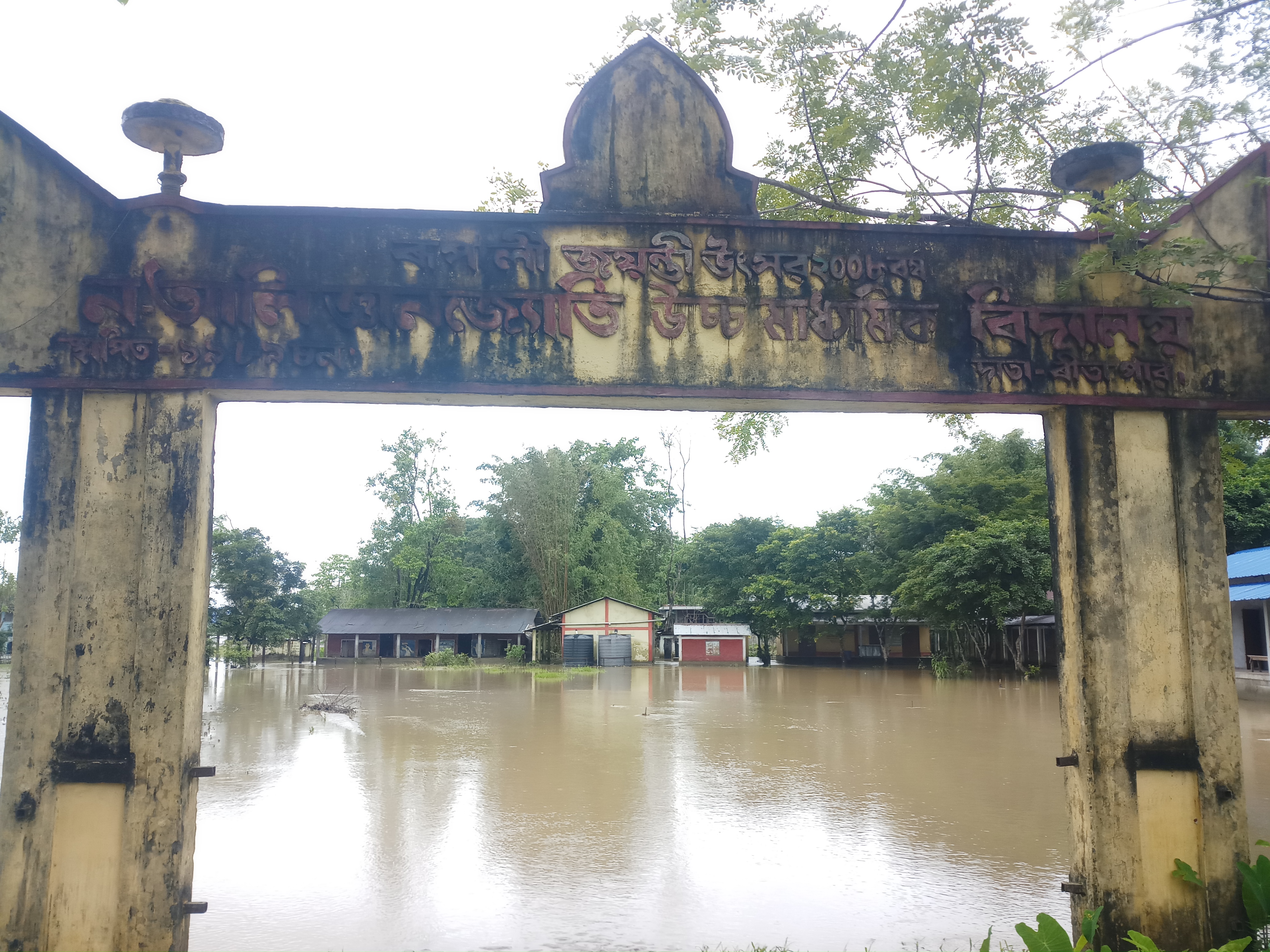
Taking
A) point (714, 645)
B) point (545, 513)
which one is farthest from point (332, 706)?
point (545, 513)

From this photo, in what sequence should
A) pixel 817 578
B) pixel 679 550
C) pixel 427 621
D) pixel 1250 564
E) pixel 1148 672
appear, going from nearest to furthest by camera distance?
pixel 1148 672, pixel 1250 564, pixel 817 578, pixel 427 621, pixel 679 550

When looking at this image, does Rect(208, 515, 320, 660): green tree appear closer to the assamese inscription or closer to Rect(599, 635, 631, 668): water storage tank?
Rect(599, 635, 631, 668): water storage tank

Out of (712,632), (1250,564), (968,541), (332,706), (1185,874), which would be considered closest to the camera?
(1185,874)

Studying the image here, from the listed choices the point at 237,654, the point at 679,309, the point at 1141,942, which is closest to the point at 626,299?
the point at 679,309

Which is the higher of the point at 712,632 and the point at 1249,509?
the point at 1249,509

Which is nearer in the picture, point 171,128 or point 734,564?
point 171,128

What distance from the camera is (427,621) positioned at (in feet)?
140

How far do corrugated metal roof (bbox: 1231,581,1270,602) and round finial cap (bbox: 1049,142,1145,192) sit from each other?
61.9ft

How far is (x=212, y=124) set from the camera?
14.2 ft

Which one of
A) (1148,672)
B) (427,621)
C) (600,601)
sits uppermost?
(1148,672)

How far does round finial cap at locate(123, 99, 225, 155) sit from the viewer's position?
13.9 ft

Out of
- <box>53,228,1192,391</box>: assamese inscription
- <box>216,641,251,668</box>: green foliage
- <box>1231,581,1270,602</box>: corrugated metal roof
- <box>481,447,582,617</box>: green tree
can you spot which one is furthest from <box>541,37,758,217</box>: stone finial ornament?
<box>481,447,582,617</box>: green tree

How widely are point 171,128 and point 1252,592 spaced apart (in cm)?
2402

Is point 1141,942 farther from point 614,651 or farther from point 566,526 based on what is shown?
point 566,526
